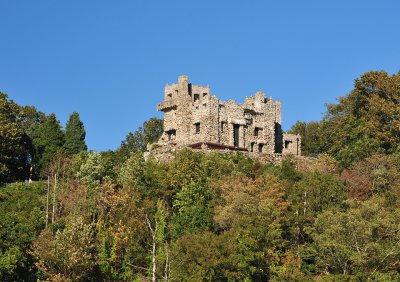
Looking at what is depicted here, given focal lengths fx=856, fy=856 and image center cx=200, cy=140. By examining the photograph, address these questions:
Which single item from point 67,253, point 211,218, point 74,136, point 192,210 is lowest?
point 67,253

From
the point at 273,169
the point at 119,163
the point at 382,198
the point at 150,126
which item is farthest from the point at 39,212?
the point at 150,126

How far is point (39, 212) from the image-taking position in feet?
200

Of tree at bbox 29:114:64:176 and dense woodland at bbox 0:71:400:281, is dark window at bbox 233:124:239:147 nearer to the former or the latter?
dense woodland at bbox 0:71:400:281

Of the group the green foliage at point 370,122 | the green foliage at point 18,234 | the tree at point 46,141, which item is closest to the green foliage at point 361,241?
the green foliage at point 370,122

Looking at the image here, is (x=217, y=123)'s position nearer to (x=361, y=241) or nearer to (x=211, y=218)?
(x=211, y=218)

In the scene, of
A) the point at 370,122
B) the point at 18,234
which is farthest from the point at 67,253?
the point at 370,122

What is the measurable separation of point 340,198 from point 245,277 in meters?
9.77

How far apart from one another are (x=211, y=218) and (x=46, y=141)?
26568mm

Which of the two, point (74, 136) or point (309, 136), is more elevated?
point (309, 136)

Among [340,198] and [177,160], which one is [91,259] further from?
[340,198]

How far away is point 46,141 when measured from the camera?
79000 mm

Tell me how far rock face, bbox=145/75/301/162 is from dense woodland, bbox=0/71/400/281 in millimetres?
5066

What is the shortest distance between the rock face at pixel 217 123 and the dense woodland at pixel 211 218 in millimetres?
5066

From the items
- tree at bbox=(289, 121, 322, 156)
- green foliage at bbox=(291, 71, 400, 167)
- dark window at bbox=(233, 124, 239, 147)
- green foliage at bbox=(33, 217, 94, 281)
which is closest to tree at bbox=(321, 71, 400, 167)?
green foliage at bbox=(291, 71, 400, 167)
